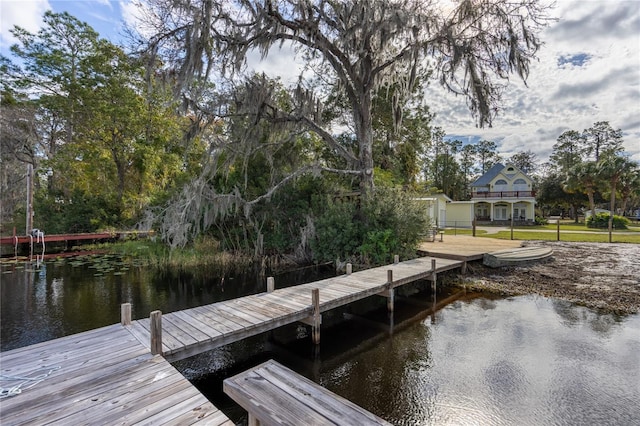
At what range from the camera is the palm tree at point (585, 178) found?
26047mm

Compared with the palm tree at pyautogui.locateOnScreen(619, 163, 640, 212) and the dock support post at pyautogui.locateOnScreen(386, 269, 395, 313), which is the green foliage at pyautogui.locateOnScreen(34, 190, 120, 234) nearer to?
the dock support post at pyautogui.locateOnScreen(386, 269, 395, 313)

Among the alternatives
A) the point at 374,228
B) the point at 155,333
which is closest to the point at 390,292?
the point at 374,228

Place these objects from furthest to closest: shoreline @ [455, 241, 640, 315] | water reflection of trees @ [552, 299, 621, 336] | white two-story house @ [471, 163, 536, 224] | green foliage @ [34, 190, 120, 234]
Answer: white two-story house @ [471, 163, 536, 224] < green foliage @ [34, 190, 120, 234] < shoreline @ [455, 241, 640, 315] < water reflection of trees @ [552, 299, 621, 336]

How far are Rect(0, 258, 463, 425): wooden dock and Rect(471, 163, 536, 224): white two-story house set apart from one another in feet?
90.5

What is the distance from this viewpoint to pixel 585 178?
2661 cm

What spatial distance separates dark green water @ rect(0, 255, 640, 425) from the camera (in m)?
3.58

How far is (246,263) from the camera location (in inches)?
473

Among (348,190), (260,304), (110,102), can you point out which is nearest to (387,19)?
(348,190)

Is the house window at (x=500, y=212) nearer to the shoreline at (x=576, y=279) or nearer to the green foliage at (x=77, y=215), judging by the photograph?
the shoreline at (x=576, y=279)

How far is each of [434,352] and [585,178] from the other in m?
31.5

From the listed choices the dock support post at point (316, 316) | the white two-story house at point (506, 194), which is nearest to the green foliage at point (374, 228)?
the dock support post at point (316, 316)

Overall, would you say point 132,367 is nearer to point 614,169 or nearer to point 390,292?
point 390,292

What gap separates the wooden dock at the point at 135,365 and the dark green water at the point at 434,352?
2.43ft

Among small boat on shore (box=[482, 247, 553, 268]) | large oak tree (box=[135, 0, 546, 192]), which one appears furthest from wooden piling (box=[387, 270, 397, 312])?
large oak tree (box=[135, 0, 546, 192])
